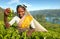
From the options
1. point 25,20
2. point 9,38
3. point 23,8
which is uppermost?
point 23,8

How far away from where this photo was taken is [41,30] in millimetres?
2879

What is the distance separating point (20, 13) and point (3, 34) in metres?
0.61

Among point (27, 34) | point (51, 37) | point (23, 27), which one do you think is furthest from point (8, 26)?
point (51, 37)

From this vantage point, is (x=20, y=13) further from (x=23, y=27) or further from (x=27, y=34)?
(x=27, y=34)

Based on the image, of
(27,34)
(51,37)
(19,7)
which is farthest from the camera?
(19,7)

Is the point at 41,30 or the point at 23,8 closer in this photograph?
the point at 41,30

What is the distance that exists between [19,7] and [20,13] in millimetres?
111

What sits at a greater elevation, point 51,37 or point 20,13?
point 20,13

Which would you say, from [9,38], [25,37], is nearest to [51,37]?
[25,37]

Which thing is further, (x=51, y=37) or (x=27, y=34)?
(x=27, y=34)

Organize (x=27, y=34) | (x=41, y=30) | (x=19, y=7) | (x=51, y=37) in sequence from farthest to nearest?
(x=19, y=7) → (x=41, y=30) → (x=27, y=34) → (x=51, y=37)

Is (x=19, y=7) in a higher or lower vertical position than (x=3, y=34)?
higher

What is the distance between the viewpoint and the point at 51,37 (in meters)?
2.46

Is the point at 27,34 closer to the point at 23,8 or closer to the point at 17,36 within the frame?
the point at 17,36
